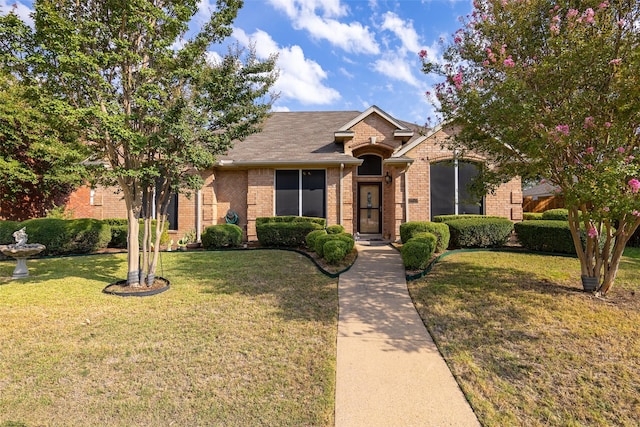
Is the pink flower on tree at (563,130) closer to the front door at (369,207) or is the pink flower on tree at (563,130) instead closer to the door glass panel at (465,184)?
the door glass panel at (465,184)

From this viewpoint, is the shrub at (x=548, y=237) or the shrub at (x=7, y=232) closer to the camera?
the shrub at (x=548, y=237)

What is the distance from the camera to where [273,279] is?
269 inches

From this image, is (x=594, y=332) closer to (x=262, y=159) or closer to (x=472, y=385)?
(x=472, y=385)

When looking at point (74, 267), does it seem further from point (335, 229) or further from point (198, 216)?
point (335, 229)

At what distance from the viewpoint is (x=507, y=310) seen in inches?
194

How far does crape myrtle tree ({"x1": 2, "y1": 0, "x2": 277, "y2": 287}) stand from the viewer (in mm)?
5039

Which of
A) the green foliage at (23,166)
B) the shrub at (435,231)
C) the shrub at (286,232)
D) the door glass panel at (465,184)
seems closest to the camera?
the shrub at (435,231)

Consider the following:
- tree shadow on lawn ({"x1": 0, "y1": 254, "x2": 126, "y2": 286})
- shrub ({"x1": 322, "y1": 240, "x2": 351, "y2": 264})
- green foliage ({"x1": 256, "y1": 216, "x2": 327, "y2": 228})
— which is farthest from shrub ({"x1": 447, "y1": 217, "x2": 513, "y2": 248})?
tree shadow on lawn ({"x1": 0, "y1": 254, "x2": 126, "y2": 286})

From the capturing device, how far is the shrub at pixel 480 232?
31.9 ft

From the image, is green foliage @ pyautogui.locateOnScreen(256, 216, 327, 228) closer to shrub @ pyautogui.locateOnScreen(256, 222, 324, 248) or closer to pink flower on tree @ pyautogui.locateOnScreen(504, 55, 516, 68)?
shrub @ pyautogui.locateOnScreen(256, 222, 324, 248)

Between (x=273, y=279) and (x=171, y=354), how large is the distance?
3.30 meters

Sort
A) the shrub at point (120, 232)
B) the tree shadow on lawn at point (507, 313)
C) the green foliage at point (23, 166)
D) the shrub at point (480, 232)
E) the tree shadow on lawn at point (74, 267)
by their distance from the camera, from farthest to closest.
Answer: the shrub at point (120, 232) → the green foliage at point (23, 166) → the shrub at point (480, 232) → the tree shadow on lawn at point (74, 267) → the tree shadow on lawn at point (507, 313)

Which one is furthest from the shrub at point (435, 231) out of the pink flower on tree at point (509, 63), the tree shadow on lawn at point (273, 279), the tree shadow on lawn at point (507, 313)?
the pink flower on tree at point (509, 63)

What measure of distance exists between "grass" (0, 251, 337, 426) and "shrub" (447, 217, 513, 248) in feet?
17.8
